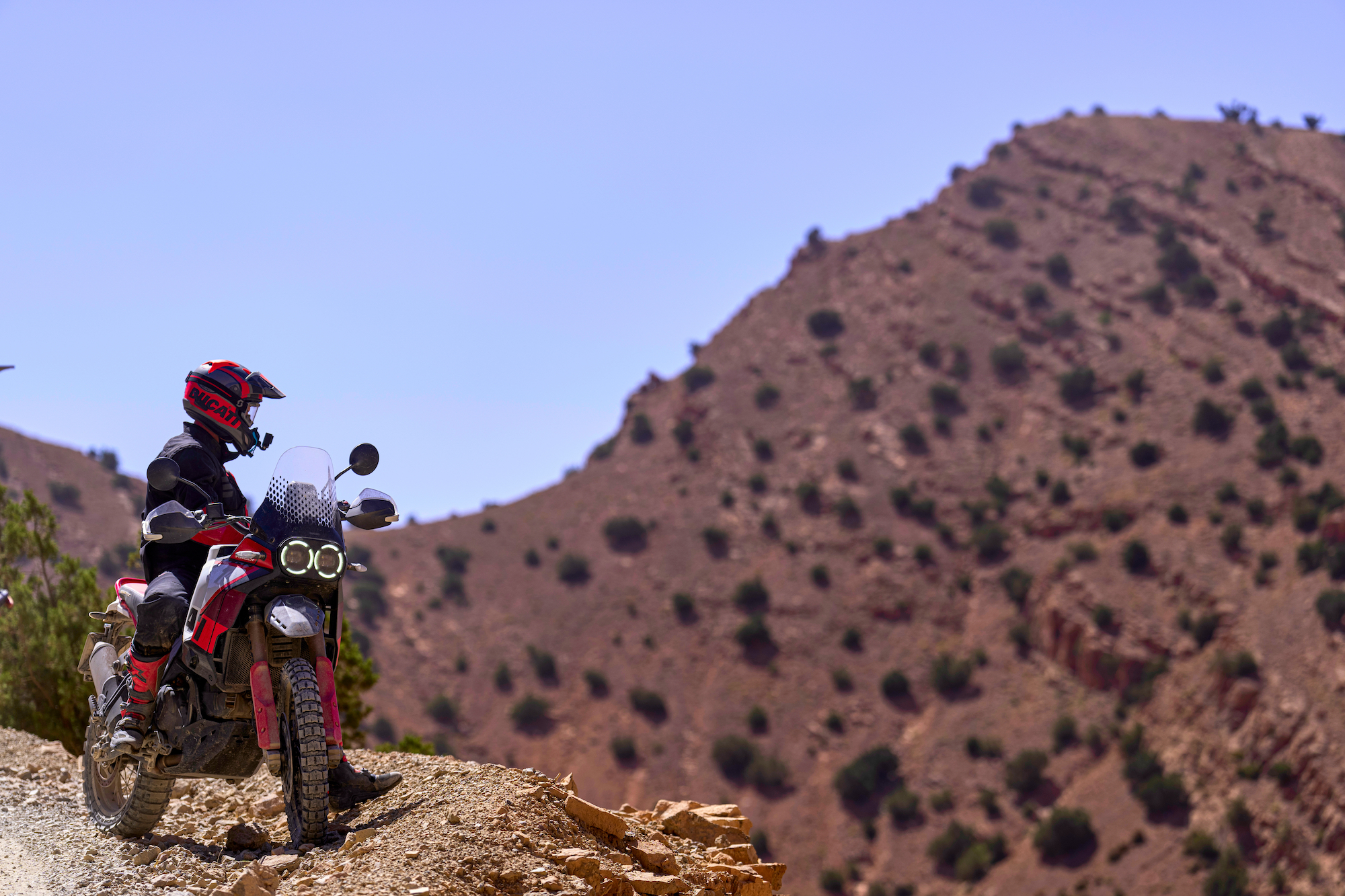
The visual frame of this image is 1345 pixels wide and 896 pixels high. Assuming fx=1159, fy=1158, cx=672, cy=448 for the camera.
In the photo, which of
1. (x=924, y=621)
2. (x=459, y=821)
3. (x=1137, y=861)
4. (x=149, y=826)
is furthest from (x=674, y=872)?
(x=924, y=621)

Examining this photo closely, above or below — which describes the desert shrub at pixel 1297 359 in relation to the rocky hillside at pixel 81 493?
above

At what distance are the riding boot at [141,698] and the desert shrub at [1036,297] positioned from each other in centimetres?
7978

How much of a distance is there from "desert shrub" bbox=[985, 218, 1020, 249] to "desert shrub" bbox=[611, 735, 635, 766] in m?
49.3

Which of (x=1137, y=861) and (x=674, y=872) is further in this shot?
(x=1137, y=861)

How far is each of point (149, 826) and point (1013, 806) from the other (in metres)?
49.9

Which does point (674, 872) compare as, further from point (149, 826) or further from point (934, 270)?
point (934, 270)

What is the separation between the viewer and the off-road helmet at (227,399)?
374 inches

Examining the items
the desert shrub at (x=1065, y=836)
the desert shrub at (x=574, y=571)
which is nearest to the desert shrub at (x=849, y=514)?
the desert shrub at (x=574, y=571)

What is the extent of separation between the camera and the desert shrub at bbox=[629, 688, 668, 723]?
64.2 metres

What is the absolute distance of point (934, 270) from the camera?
88.1m

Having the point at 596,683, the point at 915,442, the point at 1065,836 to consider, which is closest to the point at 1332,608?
the point at 1065,836

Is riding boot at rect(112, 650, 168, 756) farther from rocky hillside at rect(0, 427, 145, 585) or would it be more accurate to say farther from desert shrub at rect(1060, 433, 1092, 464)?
desert shrub at rect(1060, 433, 1092, 464)

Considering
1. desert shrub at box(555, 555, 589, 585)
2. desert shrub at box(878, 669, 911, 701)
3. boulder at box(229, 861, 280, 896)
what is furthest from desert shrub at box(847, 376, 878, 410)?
boulder at box(229, 861, 280, 896)

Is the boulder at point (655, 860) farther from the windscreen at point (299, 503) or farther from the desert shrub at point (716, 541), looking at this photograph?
the desert shrub at point (716, 541)
